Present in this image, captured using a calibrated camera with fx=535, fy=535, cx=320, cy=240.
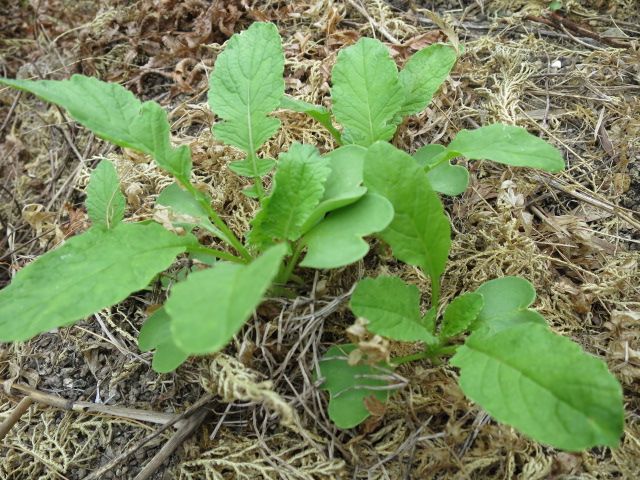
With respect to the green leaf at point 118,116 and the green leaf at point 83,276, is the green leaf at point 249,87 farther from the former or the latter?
the green leaf at point 83,276

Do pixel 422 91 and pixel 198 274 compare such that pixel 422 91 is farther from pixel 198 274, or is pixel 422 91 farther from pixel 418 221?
pixel 198 274

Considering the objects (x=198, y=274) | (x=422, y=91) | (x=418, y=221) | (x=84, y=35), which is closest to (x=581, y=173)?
(x=422, y=91)

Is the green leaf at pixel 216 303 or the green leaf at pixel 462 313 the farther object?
the green leaf at pixel 462 313

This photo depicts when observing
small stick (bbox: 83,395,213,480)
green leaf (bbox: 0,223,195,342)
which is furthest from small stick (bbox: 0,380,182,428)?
green leaf (bbox: 0,223,195,342)

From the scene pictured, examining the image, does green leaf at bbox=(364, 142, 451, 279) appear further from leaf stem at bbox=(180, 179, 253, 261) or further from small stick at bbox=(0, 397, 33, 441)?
small stick at bbox=(0, 397, 33, 441)

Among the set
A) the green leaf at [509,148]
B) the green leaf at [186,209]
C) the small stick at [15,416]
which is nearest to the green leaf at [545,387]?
the green leaf at [509,148]

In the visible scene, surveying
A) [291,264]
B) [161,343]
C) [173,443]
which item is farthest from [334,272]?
[173,443]

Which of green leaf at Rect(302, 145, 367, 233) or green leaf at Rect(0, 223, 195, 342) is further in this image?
green leaf at Rect(302, 145, 367, 233)

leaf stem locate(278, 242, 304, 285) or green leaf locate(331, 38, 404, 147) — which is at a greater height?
green leaf locate(331, 38, 404, 147)
